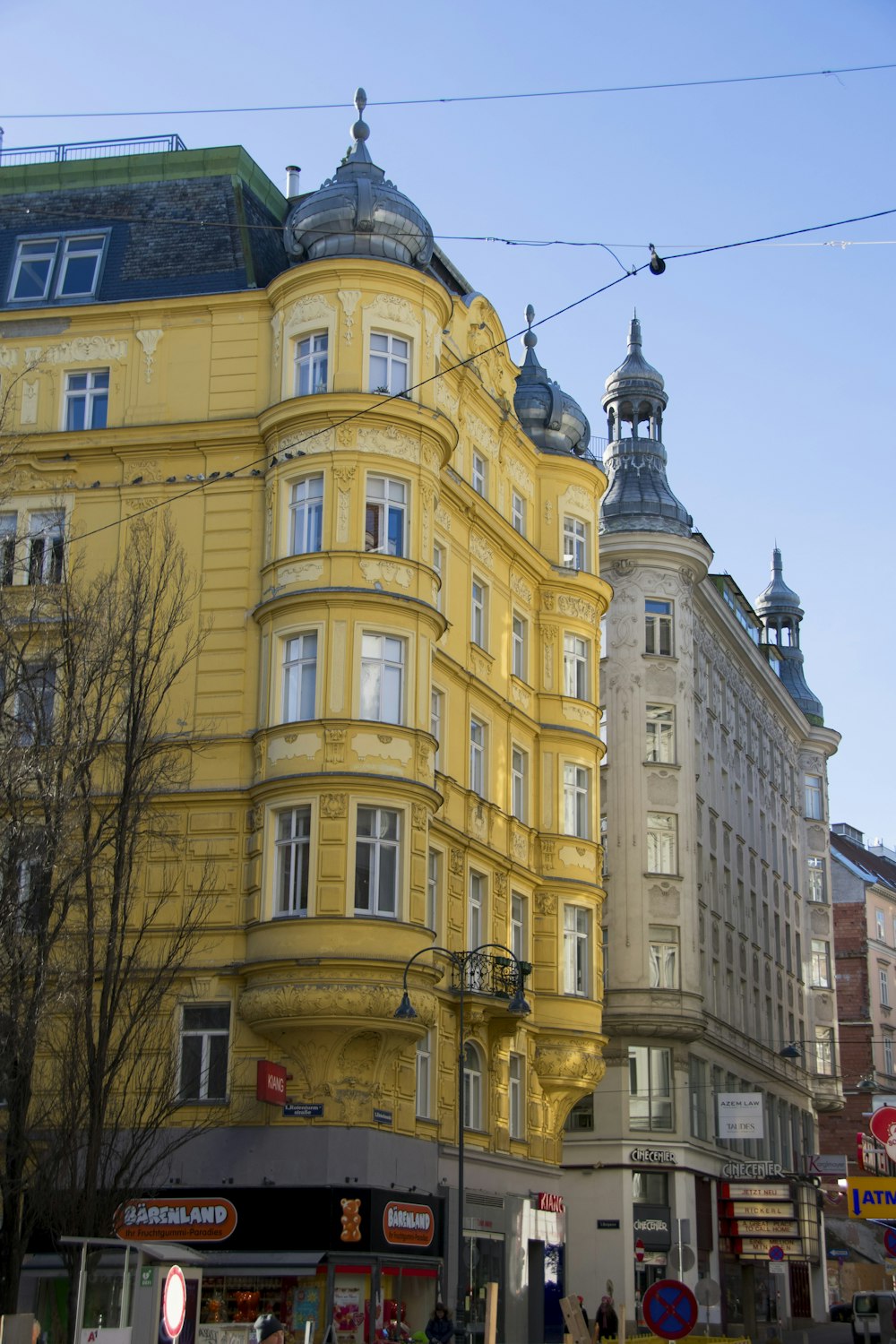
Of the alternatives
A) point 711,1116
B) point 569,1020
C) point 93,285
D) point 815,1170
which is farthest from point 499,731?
point 815,1170

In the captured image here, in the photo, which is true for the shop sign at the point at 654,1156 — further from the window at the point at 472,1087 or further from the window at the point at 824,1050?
the window at the point at 824,1050

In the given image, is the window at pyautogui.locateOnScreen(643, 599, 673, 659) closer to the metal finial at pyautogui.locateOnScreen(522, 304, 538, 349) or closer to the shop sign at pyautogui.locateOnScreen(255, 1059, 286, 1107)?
the metal finial at pyautogui.locateOnScreen(522, 304, 538, 349)

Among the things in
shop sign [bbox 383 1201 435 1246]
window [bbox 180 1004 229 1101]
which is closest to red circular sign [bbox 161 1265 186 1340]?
shop sign [bbox 383 1201 435 1246]

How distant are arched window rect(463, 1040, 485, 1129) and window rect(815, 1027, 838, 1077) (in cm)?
4115

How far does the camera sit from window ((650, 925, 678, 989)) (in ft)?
179

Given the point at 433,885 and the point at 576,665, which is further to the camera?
the point at 576,665

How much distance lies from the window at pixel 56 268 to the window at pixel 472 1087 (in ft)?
59.5

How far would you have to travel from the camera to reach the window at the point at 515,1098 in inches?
1590

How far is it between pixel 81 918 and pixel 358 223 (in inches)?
588

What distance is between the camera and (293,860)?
33281 millimetres

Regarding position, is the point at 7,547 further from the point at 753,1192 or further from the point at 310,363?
the point at 753,1192

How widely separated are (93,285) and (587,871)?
1769cm

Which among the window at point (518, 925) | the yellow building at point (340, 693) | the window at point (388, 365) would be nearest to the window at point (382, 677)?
the yellow building at point (340, 693)

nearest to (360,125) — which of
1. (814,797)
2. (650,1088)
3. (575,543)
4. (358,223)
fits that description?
(358,223)
